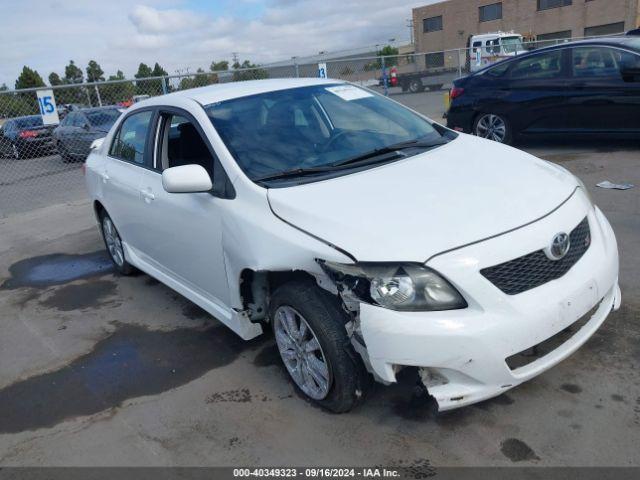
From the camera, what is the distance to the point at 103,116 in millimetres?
13523

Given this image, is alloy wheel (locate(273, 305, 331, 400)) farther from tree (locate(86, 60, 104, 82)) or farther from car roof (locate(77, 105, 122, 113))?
tree (locate(86, 60, 104, 82))

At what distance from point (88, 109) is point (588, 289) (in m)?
12.9

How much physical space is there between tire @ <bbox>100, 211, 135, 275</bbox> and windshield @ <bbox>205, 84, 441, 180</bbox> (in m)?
2.22

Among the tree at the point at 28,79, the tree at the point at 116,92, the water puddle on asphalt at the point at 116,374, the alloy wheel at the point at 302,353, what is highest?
the tree at the point at 28,79

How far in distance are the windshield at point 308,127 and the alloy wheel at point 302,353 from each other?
2.75 ft

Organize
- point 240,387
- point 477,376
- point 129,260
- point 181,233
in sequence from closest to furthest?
point 477,376
point 240,387
point 181,233
point 129,260

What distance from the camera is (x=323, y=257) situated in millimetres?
2672

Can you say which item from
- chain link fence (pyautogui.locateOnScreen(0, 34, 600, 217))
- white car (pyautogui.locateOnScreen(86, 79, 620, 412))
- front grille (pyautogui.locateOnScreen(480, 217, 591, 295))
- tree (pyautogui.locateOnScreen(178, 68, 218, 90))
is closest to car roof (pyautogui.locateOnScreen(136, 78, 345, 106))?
white car (pyautogui.locateOnScreen(86, 79, 620, 412))

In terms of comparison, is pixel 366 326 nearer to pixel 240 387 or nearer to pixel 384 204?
pixel 384 204

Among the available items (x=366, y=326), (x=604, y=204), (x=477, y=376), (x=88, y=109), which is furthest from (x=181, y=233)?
(x=88, y=109)

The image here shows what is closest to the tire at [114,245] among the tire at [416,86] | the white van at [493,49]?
the white van at [493,49]

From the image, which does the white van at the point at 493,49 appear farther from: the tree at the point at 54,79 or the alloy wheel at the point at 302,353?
the tree at the point at 54,79

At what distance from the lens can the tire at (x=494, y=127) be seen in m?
8.74

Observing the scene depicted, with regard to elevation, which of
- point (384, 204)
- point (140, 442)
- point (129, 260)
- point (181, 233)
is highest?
point (384, 204)
